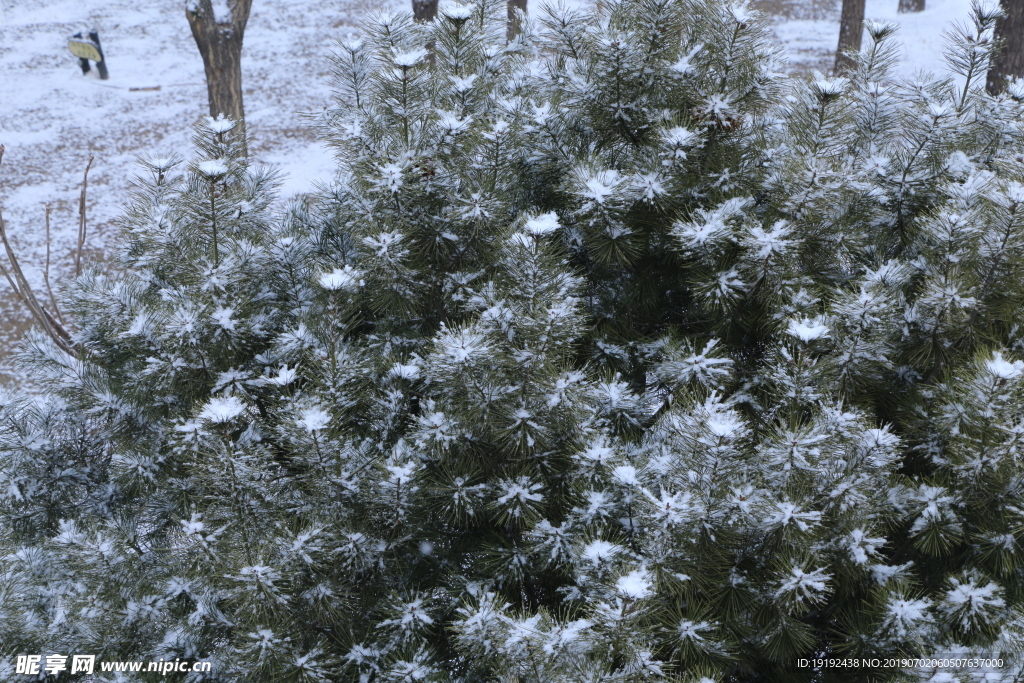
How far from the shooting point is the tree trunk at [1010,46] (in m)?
7.23

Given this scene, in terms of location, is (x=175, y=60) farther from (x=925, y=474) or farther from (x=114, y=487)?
(x=925, y=474)

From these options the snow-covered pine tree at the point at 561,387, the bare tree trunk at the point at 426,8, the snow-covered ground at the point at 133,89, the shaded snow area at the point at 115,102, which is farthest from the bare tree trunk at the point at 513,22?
the snow-covered ground at the point at 133,89

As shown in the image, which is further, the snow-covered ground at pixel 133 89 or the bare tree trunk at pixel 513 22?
the snow-covered ground at pixel 133 89

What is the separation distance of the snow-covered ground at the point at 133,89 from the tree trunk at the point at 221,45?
1.26 metres

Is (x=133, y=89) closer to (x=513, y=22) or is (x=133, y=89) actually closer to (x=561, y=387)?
(x=513, y=22)

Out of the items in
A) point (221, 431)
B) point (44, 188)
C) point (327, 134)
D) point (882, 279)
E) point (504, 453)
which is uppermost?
point (327, 134)

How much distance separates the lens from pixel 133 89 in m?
16.5

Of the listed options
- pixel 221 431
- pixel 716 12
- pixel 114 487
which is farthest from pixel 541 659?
pixel 716 12

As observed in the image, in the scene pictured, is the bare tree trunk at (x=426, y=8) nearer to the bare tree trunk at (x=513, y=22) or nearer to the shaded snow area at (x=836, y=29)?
the bare tree trunk at (x=513, y=22)

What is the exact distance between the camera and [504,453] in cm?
299

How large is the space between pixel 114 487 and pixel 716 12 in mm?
3590

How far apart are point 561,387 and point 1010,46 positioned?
7073mm

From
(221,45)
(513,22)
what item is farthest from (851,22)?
(513,22)

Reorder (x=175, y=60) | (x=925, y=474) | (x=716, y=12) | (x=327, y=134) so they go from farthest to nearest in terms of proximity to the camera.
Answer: (x=175, y=60) < (x=327, y=134) < (x=716, y=12) < (x=925, y=474)
